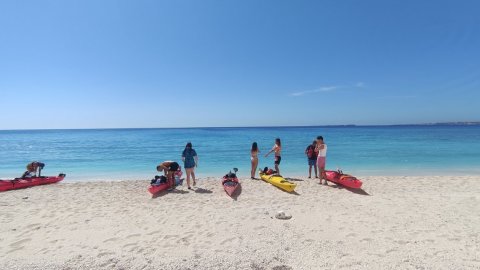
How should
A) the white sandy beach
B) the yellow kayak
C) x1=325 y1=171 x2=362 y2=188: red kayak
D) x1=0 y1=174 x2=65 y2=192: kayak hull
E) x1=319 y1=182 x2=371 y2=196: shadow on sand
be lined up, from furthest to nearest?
x1=0 y1=174 x2=65 y2=192: kayak hull < x1=325 y1=171 x2=362 y2=188: red kayak < the yellow kayak < x1=319 y1=182 x2=371 y2=196: shadow on sand < the white sandy beach

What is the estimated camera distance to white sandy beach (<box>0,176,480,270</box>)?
4215 millimetres

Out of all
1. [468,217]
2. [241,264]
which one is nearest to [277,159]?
[468,217]

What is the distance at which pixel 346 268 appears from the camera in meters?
3.92

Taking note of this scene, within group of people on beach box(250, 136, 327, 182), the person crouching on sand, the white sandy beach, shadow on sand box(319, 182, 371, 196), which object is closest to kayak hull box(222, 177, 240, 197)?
the white sandy beach

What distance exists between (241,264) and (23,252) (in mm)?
3959

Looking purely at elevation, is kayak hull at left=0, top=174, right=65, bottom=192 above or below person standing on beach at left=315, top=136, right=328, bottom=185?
below

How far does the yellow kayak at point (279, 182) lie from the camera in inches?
338

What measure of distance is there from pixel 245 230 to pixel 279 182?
3.93 metres

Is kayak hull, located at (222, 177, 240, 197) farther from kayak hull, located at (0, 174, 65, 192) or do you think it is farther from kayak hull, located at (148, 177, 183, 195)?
kayak hull, located at (0, 174, 65, 192)

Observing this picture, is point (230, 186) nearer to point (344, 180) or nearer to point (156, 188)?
point (156, 188)

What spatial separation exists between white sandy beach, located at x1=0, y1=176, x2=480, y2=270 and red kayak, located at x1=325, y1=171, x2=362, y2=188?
0.48 metres

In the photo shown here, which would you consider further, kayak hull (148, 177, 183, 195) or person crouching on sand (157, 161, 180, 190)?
person crouching on sand (157, 161, 180, 190)

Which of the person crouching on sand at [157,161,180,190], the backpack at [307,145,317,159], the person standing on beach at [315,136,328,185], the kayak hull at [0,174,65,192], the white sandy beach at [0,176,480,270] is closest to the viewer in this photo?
the white sandy beach at [0,176,480,270]

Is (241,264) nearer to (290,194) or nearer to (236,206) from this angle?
Answer: (236,206)
